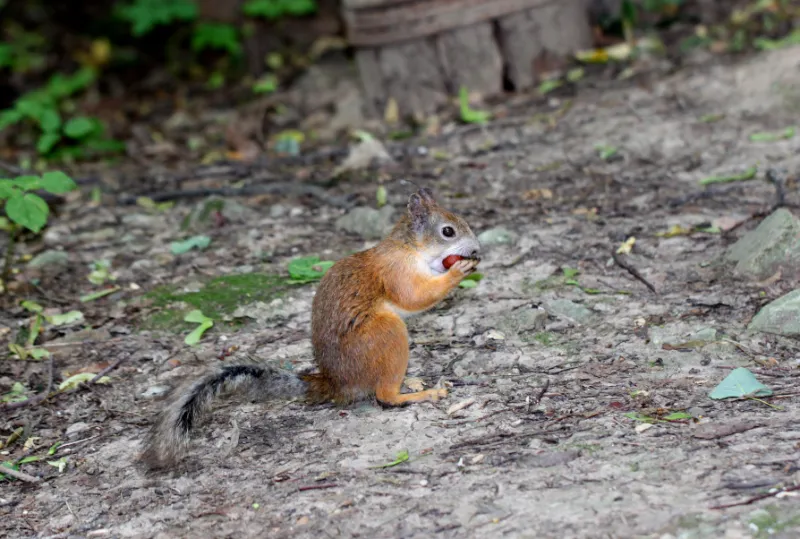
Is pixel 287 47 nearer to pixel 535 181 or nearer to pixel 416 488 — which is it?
pixel 535 181

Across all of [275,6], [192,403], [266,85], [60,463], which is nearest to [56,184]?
[60,463]

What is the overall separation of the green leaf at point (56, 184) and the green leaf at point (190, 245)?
978mm

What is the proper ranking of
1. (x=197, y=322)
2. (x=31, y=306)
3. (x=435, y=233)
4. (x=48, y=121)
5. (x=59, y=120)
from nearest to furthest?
(x=435, y=233), (x=197, y=322), (x=31, y=306), (x=48, y=121), (x=59, y=120)

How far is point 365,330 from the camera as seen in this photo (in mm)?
3768

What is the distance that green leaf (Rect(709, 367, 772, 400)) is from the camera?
350 centimetres

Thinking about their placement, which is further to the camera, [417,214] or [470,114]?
[470,114]

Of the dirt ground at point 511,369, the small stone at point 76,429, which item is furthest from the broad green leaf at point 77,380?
the small stone at point 76,429

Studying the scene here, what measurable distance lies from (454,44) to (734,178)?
235cm

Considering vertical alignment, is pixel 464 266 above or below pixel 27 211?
below

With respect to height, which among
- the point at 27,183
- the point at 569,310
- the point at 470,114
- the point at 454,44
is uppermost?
the point at 454,44

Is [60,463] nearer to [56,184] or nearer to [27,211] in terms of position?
[27,211]

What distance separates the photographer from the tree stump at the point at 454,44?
6.80 metres

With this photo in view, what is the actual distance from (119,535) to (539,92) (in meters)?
→ 4.69

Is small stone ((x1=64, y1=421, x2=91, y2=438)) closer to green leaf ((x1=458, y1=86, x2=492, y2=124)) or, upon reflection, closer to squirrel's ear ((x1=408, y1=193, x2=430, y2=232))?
squirrel's ear ((x1=408, y1=193, x2=430, y2=232))
